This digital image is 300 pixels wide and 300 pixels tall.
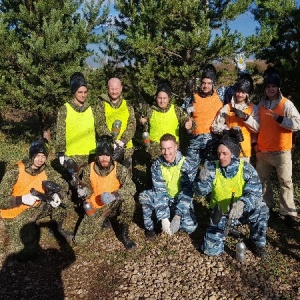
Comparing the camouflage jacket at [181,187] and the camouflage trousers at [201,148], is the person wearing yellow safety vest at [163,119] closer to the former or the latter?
the camouflage trousers at [201,148]

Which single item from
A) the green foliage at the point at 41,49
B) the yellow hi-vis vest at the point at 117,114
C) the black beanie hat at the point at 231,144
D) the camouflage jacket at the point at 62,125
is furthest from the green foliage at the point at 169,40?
the black beanie hat at the point at 231,144

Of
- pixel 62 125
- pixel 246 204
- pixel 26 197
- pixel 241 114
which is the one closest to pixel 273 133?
pixel 241 114

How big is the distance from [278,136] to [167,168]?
1.66 meters

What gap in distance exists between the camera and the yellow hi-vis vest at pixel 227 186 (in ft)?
14.5

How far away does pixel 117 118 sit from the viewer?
566 centimetres

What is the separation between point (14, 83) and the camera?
27.4 feet

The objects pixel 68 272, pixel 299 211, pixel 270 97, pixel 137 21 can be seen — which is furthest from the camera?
pixel 137 21

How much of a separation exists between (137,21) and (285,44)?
10.6 feet

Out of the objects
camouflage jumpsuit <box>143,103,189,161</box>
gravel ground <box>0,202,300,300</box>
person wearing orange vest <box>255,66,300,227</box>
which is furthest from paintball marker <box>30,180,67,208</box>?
person wearing orange vest <box>255,66,300,227</box>

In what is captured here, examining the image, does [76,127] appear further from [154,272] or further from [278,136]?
[278,136]

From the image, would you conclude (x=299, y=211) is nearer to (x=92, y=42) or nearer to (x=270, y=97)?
(x=270, y=97)

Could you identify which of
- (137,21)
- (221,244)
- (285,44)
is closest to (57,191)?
(221,244)

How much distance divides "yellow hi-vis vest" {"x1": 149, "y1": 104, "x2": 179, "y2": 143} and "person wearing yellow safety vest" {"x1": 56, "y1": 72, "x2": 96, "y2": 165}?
38.5 inches

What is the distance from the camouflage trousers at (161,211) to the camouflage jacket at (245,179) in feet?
2.09
